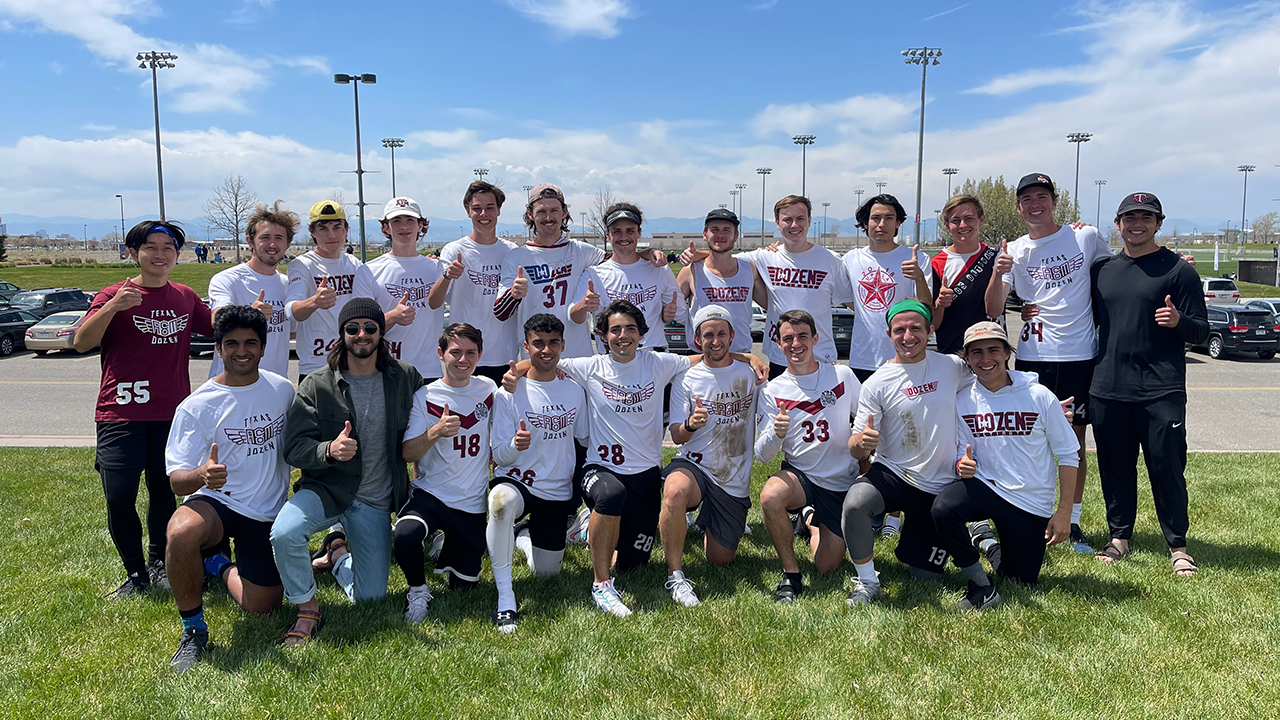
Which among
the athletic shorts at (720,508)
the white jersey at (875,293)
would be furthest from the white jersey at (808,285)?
the athletic shorts at (720,508)

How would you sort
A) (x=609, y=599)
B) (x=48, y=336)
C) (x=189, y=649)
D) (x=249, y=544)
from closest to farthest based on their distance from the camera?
1. (x=189, y=649)
2. (x=249, y=544)
3. (x=609, y=599)
4. (x=48, y=336)

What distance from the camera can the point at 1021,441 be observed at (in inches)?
184

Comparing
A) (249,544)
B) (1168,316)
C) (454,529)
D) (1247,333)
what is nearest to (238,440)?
(249,544)

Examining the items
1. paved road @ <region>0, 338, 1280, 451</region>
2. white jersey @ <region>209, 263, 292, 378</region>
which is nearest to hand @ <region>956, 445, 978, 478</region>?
white jersey @ <region>209, 263, 292, 378</region>

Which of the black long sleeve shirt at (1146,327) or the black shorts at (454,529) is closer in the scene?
the black shorts at (454,529)

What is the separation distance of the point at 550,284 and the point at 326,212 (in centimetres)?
180

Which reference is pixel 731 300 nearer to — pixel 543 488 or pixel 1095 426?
pixel 543 488

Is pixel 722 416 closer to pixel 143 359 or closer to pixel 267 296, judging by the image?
pixel 267 296

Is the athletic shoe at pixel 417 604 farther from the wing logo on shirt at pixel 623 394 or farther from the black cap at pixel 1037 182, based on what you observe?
the black cap at pixel 1037 182

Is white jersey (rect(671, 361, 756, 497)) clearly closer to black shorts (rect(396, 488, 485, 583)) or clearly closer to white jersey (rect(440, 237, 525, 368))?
black shorts (rect(396, 488, 485, 583))

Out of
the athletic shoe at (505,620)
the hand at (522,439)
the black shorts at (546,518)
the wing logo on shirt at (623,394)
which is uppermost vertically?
the wing logo on shirt at (623,394)

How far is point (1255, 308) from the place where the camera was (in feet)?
68.2

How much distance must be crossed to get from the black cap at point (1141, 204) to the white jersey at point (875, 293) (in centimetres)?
140

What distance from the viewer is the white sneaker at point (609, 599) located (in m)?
4.52
